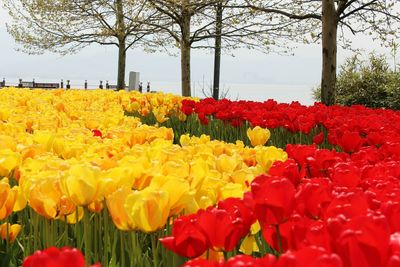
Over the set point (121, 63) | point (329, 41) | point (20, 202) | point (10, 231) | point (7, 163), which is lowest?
point (10, 231)

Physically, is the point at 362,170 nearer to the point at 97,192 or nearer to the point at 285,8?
the point at 97,192

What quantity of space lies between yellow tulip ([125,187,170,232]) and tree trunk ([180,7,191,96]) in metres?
15.6

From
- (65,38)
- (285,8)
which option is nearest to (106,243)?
(285,8)

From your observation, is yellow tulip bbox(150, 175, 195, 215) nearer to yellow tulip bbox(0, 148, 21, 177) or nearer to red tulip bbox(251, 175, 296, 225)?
red tulip bbox(251, 175, 296, 225)

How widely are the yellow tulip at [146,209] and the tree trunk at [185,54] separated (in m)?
15.6

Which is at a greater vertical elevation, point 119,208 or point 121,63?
point 121,63

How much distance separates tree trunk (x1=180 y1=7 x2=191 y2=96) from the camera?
17.5 metres

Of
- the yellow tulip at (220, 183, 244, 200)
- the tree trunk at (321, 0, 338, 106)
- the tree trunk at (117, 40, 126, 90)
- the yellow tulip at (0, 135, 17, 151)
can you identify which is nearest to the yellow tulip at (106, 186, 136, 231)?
the yellow tulip at (220, 183, 244, 200)

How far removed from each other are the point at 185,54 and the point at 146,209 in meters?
16.7

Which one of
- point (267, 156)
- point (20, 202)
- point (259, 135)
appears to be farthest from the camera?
point (259, 135)

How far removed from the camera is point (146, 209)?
1719 mm

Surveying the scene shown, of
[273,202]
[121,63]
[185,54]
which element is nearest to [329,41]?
[185,54]

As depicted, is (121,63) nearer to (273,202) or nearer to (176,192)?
(176,192)

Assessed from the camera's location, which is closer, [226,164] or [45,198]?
[45,198]
